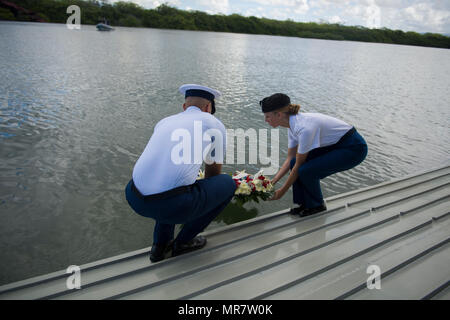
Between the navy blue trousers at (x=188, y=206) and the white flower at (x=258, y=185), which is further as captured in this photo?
the white flower at (x=258, y=185)

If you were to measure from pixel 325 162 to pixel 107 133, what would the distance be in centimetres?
571

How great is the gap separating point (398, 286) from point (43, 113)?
8960mm

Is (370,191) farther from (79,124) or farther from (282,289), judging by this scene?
(79,124)

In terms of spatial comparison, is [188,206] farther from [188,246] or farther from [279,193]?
[279,193]

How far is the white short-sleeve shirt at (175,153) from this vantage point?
210 centimetres

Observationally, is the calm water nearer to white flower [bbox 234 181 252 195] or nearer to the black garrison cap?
white flower [bbox 234 181 252 195]

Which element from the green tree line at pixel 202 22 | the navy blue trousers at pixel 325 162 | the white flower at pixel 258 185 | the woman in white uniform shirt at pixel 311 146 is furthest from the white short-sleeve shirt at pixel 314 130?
the green tree line at pixel 202 22

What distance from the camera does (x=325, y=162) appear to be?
3.18m

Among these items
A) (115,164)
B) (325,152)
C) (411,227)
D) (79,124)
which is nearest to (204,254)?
(325,152)

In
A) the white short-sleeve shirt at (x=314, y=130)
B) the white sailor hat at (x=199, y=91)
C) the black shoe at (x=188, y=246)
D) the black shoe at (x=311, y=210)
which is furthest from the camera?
the black shoe at (x=311, y=210)

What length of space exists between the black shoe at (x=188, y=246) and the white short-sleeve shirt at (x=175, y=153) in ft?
2.09

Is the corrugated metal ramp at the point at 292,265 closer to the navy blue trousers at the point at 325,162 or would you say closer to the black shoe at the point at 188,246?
the black shoe at the point at 188,246

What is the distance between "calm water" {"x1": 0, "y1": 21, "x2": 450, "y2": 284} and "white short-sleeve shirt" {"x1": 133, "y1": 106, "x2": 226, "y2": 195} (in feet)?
5.73

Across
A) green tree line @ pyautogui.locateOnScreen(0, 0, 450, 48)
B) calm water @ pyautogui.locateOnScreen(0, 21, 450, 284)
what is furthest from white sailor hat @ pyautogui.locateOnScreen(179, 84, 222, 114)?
green tree line @ pyautogui.locateOnScreen(0, 0, 450, 48)
